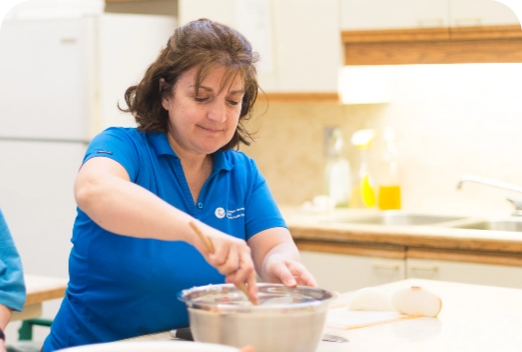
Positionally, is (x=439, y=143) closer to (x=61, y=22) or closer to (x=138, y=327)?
(x=61, y=22)

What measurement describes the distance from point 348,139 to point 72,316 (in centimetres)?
208

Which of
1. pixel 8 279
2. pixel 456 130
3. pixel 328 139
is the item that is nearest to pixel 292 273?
pixel 8 279

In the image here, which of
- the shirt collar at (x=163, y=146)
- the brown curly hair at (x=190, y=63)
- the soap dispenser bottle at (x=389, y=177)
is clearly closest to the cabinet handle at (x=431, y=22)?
the soap dispenser bottle at (x=389, y=177)

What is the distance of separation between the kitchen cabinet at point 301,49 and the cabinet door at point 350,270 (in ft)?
2.18

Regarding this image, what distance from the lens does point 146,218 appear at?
4.26ft

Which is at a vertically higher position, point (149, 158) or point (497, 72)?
point (497, 72)

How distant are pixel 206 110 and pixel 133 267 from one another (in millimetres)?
353

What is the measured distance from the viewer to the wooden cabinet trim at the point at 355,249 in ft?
9.25

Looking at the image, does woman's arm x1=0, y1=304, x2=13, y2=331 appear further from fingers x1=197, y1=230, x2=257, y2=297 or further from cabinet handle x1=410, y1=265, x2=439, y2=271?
cabinet handle x1=410, y1=265, x2=439, y2=271

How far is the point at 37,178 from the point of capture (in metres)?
3.48

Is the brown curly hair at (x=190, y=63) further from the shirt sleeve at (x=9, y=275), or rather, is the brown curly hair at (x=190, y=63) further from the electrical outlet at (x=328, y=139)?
the electrical outlet at (x=328, y=139)

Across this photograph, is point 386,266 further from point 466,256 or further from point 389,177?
point 389,177

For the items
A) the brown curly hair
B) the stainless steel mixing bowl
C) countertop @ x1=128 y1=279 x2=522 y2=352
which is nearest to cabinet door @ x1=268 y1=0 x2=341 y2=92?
the brown curly hair

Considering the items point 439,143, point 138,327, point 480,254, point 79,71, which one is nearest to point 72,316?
point 138,327
